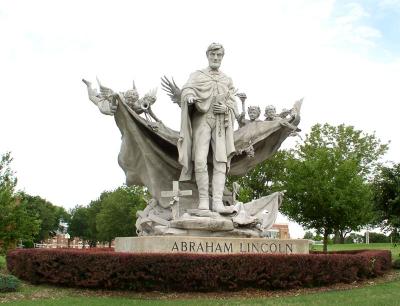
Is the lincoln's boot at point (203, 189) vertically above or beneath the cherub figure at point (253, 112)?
beneath

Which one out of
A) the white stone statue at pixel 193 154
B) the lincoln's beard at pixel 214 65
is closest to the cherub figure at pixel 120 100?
the white stone statue at pixel 193 154

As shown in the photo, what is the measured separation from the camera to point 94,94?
45.4 ft

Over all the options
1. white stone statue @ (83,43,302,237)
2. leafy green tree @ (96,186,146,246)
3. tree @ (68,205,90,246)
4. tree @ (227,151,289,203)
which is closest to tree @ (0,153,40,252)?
white stone statue @ (83,43,302,237)

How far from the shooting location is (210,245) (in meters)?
12.3

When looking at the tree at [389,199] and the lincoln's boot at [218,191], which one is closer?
the lincoln's boot at [218,191]

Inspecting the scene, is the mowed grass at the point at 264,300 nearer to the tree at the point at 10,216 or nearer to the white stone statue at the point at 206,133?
the white stone statue at the point at 206,133

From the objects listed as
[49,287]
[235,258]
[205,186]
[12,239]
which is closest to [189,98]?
[205,186]

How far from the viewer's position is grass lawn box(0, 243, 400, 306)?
32.5 feet

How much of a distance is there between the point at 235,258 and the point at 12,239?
45.5 ft

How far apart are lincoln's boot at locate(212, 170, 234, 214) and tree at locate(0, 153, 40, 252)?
9823mm

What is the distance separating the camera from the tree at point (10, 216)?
20250 millimetres

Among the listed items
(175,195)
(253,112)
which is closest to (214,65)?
(253,112)

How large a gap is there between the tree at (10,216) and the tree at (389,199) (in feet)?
43.5

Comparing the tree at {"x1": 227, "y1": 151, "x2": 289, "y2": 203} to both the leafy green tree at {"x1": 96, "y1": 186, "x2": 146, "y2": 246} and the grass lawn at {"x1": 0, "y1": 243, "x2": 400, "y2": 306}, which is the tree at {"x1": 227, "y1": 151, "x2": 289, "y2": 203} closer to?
the leafy green tree at {"x1": 96, "y1": 186, "x2": 146, "y2": 246}
